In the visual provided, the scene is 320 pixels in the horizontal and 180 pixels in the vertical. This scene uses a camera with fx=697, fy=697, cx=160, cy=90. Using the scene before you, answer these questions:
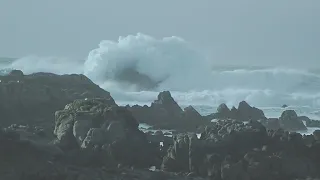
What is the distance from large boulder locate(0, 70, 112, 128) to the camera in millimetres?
21406

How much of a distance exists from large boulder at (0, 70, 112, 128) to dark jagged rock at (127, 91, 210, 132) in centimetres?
265

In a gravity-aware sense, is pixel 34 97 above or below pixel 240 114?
above

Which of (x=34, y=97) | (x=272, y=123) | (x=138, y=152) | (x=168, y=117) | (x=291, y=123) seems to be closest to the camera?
(x=138, y=152)

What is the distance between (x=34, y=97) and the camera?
2336 centimetres

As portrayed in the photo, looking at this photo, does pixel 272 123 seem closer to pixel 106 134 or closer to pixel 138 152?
pixel 138 152

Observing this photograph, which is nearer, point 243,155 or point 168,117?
point 243,155

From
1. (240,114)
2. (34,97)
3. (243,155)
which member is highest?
(34,97)

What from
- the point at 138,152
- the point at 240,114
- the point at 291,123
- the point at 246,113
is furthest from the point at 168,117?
the point at 138,152

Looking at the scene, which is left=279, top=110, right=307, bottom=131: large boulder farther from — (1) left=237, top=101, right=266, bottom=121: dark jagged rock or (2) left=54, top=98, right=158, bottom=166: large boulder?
(2) left=54, top=98, right=158, bottom=166: large boulder

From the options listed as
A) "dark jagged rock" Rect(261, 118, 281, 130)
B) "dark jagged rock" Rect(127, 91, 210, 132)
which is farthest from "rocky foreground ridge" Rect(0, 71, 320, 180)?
"dark jagged rock" Rect(261, 118, 281, 130)

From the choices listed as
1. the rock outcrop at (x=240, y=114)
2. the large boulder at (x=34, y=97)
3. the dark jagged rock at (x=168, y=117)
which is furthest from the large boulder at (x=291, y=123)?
the large boulder at (x=34, y=97)

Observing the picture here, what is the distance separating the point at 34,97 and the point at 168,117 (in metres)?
4.57

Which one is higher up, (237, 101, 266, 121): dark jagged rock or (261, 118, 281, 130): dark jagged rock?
(237, 101, 266, 121): dark jagged rock

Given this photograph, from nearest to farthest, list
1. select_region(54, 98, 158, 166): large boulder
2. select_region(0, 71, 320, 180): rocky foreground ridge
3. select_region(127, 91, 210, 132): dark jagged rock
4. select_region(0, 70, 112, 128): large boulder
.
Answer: select_region(0, 71, 320, 180): rocky foreground ridge → select_region(54, 98, 158, 166): large boulder → select_region(0, 70, 112, 128): large boulder → select_region(127, 91, 210, 132): dark jagged rock
